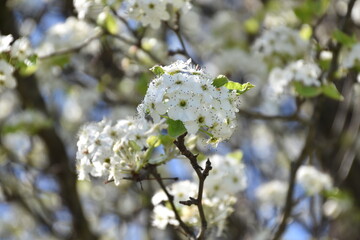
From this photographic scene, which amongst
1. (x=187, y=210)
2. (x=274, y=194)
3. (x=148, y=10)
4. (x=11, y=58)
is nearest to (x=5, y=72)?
(x=11, y=58)

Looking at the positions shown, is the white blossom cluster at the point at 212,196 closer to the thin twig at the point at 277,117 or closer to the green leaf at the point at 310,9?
the thin twig at the point at 277,117

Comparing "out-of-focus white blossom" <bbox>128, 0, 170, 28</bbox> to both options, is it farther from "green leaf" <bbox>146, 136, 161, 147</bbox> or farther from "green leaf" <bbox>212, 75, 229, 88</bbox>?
"green leaf" <bbox>212, 75, 229, 88</bbox>

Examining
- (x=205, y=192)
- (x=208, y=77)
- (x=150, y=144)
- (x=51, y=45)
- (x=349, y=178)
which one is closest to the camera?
(x=208, y=77)

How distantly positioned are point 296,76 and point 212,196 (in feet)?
3.91

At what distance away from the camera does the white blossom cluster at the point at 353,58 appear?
3.74m

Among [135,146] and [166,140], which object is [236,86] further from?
[135,146]

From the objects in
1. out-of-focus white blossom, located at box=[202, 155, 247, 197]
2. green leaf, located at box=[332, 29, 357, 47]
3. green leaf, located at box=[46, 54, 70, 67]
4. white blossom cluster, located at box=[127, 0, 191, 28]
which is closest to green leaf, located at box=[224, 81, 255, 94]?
out-of-focus white blossom, located at box=[202, 155, 247, 197]

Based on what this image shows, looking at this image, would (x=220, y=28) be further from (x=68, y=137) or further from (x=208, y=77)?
(x=208, y=77)

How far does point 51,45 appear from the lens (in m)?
4.82

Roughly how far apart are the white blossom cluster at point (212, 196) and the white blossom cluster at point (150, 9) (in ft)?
3.32

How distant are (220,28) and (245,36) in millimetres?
565

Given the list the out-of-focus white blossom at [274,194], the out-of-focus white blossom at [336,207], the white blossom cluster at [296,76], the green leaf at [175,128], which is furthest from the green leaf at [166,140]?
the out-of-focus white blossom at [336,207]

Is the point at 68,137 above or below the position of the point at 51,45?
below

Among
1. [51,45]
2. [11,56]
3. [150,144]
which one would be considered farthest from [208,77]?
[51,45]
